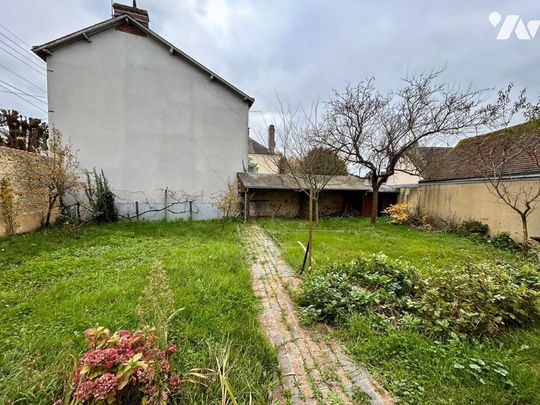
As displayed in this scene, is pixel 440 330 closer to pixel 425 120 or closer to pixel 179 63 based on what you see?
pixel 425 120

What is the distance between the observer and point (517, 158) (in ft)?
30.3

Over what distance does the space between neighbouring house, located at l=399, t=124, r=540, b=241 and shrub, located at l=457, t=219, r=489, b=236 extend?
21 centimetres

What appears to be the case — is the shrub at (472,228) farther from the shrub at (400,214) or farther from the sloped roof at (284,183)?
the sloped roof at (284,183)

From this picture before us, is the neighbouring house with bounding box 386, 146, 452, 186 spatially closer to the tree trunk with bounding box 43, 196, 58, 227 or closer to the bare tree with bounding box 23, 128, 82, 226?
the bare tree with bounding box 23, 128, 82, 226

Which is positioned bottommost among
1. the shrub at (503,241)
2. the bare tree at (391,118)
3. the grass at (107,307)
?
the shrub at (503,241)

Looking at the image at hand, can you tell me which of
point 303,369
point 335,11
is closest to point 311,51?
point 335,11

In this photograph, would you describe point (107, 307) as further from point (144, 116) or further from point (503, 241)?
point (503, 241)

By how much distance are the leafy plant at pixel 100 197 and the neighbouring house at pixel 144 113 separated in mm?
462

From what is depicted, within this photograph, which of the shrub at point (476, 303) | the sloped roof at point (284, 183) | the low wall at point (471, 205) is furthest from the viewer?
the sloped roof at point (284, 183)

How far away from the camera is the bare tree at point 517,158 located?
7.13 m

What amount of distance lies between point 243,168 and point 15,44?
34.9ft

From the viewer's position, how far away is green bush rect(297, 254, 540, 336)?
99.7 inches

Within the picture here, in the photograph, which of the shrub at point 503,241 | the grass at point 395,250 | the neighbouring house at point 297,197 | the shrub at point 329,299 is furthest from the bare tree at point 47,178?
the shrub at point 503,241

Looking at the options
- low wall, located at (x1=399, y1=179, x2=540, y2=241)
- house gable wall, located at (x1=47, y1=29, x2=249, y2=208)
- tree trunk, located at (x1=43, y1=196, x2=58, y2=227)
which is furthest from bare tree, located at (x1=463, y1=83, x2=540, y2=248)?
tree trunk, located at (x1=43, y1=196, x2=58, y2=227)
